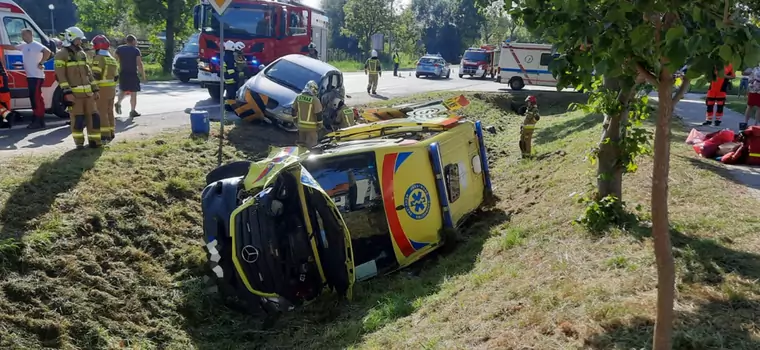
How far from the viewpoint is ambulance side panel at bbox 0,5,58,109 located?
33.7 ft

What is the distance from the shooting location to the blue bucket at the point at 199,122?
32.8ft

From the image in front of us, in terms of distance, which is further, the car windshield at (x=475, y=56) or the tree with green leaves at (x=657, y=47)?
the car windshield at (x=475, y=56)

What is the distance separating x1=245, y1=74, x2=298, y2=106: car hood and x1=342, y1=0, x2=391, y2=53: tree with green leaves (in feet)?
145

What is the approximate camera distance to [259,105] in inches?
455

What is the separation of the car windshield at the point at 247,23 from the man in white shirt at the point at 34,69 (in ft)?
25.0

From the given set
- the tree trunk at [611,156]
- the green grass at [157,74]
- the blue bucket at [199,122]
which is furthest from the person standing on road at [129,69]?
the green grass at [157,74]

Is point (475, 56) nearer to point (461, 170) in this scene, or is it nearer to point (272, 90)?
point (272, 90)

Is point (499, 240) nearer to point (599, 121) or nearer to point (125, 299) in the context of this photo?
point (125, 299)

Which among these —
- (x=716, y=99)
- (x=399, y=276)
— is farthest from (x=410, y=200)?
(x=716, y=99)

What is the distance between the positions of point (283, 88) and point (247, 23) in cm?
696

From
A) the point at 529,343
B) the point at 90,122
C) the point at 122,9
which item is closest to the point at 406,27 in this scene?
the point at 122,9

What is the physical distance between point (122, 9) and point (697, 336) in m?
33.8

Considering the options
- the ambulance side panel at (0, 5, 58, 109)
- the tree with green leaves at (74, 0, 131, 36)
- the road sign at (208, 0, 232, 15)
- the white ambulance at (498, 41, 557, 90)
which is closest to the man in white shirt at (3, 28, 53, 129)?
the ambulance side panel at (0, 5, 58, 109)

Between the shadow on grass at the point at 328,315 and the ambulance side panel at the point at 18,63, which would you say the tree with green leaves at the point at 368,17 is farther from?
the shadow on grass at the point at 328,315
